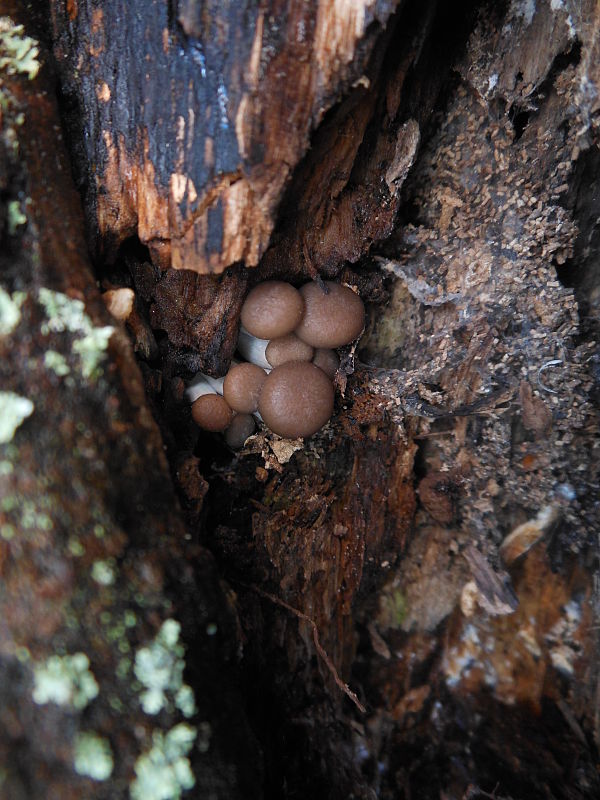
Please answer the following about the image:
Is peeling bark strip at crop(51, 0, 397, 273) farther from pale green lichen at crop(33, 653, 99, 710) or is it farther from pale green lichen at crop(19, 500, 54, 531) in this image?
pale green lichen at crop(33, 653, 99, 710)

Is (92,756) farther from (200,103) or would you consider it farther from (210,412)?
(200,103)

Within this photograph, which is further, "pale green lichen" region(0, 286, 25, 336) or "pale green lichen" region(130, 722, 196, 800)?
"pale green lichen" region(0, 286, 25, 336)

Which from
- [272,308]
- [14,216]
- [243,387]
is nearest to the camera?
[14,216]

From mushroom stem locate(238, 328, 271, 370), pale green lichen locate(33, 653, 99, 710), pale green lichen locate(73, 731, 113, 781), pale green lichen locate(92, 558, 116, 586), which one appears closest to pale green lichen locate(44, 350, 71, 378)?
pale green lichen locate(92, 558, 116, 586)

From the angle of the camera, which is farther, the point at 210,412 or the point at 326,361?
the point at 326,361

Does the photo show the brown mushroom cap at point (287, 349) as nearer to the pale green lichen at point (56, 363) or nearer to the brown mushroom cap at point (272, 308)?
the brown mushroom cap at point (272, 308)

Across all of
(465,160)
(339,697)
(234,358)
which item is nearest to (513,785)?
(339,697)

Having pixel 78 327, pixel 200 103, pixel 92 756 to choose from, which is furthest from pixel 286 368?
pixel 92 756

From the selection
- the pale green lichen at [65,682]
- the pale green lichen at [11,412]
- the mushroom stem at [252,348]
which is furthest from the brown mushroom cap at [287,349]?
the pale green lichen at [65,682]
